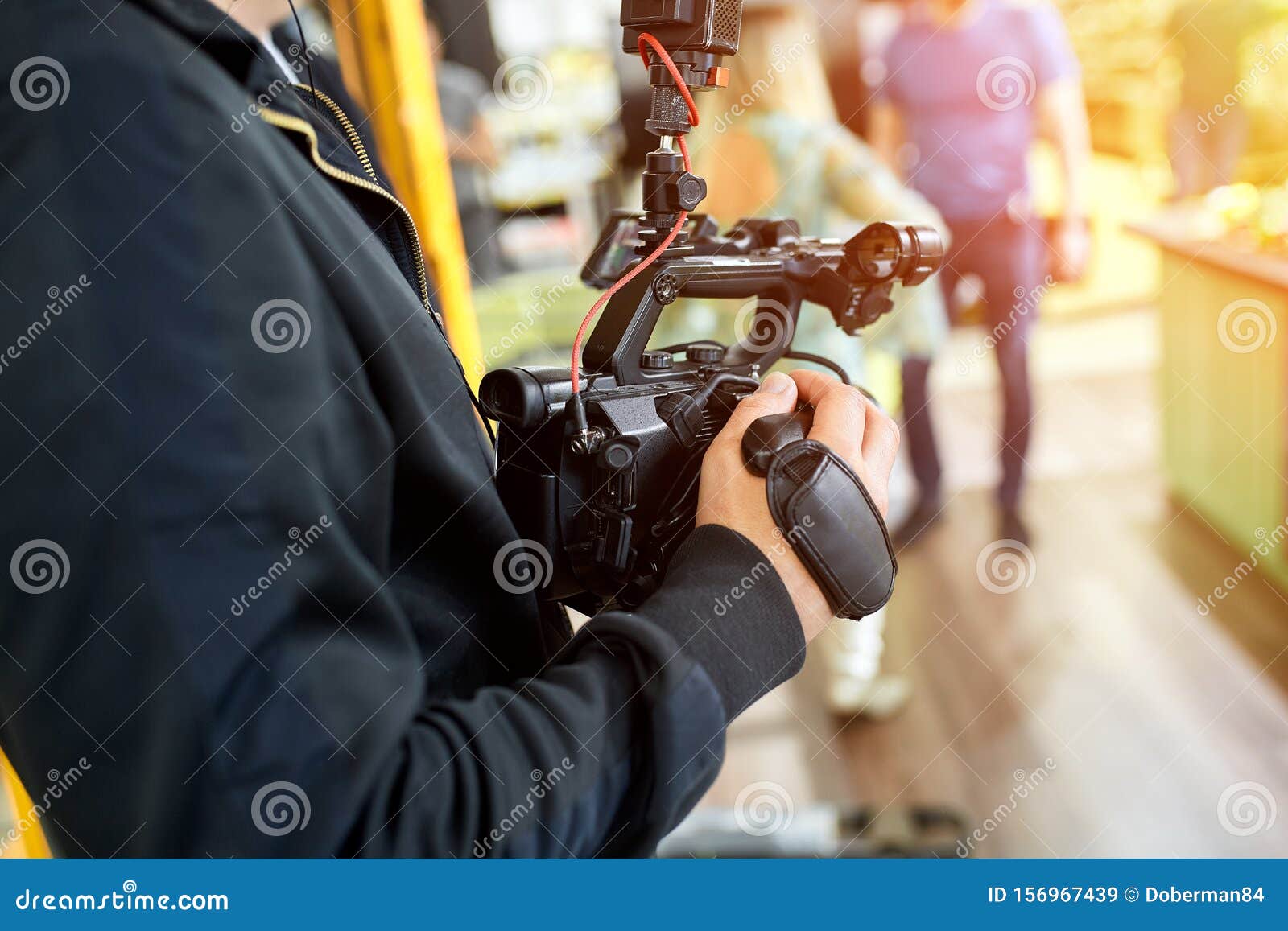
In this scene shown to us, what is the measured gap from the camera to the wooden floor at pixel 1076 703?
77.5 inches

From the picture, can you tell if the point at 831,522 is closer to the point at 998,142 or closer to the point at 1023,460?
the point at 998,142

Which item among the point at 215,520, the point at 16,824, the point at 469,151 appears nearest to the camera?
the point at 215,520

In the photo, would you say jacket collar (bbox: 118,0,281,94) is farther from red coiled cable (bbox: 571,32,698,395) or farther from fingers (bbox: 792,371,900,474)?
fingers (bbox: 792,371,900,474)

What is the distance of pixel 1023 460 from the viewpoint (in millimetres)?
3162

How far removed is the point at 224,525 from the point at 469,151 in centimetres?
380

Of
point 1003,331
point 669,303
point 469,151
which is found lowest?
point 1003,331

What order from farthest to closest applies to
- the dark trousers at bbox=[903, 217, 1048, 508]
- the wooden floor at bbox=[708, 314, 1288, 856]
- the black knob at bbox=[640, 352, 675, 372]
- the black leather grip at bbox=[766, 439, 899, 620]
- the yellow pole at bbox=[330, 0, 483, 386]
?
the dark trousers at bbox=[903, 217, 1048, 508] → the yellow pole at bbox=[330, 0, 483, 386] → the wooden floor at bbox=[708, 314, 1288, 856] → the black knob at bbox=[640, 352, 675, 372] → the black leather grip at bbox=[766, 439, 899, 620]

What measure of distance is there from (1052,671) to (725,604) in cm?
214

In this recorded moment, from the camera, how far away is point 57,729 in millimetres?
496

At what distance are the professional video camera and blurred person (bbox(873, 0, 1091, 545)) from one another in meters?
2.33

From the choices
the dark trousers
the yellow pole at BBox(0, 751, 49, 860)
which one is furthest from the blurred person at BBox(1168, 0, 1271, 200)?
the yellow pole at BBox(0, 751, 49, 860)

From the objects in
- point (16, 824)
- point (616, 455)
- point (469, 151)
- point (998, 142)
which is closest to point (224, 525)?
point (616, 455)

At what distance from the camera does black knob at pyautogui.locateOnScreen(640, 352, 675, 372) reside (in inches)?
28.4
